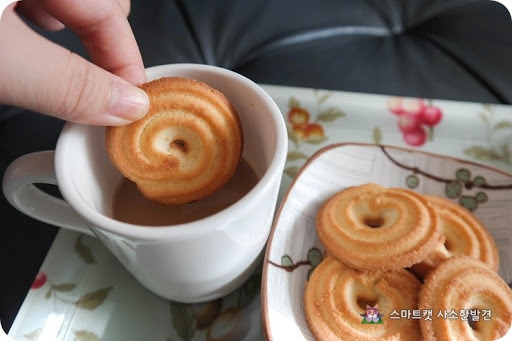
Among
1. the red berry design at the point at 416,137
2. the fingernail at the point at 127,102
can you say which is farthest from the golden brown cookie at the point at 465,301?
the fingernail at the point at 127,102

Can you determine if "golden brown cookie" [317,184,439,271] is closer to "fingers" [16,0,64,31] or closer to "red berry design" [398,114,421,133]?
"red berry design" [398,114,421,133]

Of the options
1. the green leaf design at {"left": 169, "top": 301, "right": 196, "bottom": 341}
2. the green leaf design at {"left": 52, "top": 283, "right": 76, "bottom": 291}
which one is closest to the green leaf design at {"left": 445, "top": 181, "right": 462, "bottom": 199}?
the green leaf design at {"left": 169, "top": 301, "right": 196, "bottom": 341}

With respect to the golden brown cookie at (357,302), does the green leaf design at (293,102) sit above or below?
above

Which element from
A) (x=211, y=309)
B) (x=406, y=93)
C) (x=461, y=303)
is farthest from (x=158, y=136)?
(x=406, y=93)

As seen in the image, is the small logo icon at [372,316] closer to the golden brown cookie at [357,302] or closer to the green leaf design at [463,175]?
the golden brown cookie at [357,302]

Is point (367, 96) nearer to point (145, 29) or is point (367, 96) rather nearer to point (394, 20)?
point (394, 20)

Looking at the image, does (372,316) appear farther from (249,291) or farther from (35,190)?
(35,190)
